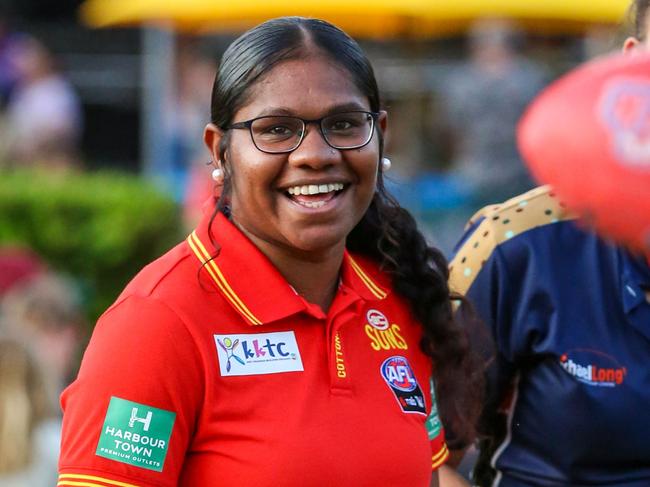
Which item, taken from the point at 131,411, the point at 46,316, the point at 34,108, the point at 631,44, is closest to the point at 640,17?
the point at 631,44

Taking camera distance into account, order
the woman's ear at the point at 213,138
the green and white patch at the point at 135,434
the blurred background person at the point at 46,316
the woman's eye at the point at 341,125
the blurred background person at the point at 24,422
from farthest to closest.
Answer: the blurred background person at the point at 46,316 < the blurred background person at the point at 24,422 < the woman's ear at the point at 213,138 < the woman's eye at the point at 341,125 < the green and white patch at the point at 135,434

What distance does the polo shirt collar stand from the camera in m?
2.78

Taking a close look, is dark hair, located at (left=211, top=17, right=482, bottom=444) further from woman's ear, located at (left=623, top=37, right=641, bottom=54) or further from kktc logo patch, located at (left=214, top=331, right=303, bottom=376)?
woman's ear, located at (left=623, top=37, right=641, bottom=54)

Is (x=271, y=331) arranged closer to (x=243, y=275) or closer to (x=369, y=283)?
(x=243, y=275)

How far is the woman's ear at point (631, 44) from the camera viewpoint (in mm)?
A: 2921

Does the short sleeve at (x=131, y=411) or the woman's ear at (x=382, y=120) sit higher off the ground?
→ the woman's ear at (x=382, y=120)

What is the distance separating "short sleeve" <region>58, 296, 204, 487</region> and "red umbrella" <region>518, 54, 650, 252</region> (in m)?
1.01

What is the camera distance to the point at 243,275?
9.30 ft

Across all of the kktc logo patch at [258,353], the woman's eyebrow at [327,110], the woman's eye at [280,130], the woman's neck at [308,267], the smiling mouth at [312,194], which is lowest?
the kktc logo patch at [258,353]

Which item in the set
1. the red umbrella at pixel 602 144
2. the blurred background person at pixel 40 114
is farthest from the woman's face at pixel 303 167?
the blurred background person at pixel 40 114

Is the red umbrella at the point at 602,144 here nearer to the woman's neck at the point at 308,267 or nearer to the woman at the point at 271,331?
the woman at the point at 271,331

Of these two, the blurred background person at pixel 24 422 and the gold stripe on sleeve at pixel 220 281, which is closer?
the gold stripe on sleeve at pixel 220 281

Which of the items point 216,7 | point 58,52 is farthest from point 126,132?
point 216,7

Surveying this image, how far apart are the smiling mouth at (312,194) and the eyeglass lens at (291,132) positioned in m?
0.08
